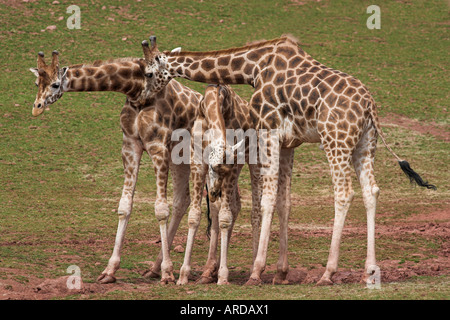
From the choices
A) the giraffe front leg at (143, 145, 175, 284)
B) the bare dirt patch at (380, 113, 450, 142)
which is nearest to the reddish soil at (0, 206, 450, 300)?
the giraffe front leg at (143, 145, 175, 284)

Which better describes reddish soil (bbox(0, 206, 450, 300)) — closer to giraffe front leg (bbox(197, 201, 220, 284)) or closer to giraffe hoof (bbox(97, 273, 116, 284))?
giraffe hoof (bbox(97, 273, 116, 284))

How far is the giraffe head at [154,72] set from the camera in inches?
569

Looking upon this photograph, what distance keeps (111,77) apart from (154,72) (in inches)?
33.4

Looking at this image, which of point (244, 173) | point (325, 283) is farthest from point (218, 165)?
point (244, 173)

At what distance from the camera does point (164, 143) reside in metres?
14.3

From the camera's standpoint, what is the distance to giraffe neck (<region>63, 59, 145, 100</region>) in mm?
14297

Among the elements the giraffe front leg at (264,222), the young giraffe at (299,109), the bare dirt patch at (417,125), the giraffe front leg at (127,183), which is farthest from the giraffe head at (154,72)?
the bare dirt patch at (417,125)

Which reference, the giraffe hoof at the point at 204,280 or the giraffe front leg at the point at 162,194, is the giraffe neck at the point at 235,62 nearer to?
the giraffe front leg at the point at 162,194

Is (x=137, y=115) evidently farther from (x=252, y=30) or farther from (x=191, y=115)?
(x=252, y=30)

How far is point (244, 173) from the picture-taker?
2731cm

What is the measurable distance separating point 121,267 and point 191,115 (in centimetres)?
354

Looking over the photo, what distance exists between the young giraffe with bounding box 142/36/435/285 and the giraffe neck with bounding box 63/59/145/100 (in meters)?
0.29

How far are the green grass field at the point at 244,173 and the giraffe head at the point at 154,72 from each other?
3802 millimetres

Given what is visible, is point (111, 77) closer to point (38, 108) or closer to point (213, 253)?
point (38, 108)
